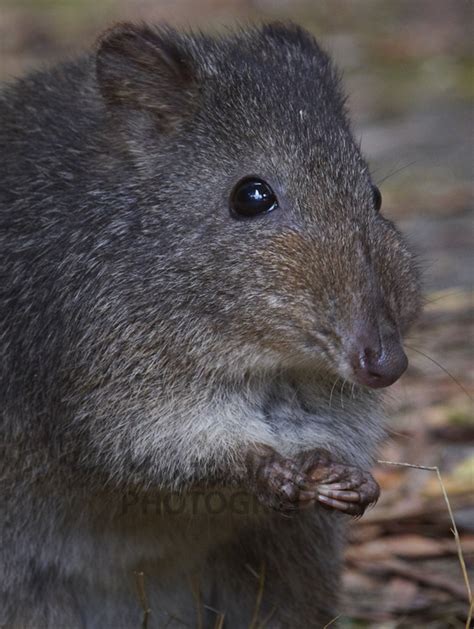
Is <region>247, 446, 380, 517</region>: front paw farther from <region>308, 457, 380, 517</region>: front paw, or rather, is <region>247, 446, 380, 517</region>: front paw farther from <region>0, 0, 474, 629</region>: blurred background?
<region>0, 0, 474, 629</region>: blurred background

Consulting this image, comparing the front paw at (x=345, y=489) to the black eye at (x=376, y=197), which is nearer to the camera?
the front paw at (x=345, y=489)

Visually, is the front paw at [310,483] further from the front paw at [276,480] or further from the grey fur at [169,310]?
the grey fur at [169,310]

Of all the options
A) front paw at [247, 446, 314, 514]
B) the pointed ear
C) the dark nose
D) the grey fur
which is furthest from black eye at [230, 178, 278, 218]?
front paw at [247, 446, 314, 514]

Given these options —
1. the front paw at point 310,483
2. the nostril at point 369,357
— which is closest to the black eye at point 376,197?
the nostril at point 369,357

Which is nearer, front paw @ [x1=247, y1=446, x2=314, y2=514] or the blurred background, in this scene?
front paw @ [x1=247, y1=446, x2=314, y2=514]

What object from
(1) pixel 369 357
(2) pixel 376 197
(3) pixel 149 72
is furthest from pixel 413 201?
(1) pixel 369 357

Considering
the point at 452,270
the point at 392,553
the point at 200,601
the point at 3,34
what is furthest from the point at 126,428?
the point at 3,34

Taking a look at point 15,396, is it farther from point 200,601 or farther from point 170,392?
point 200,601
